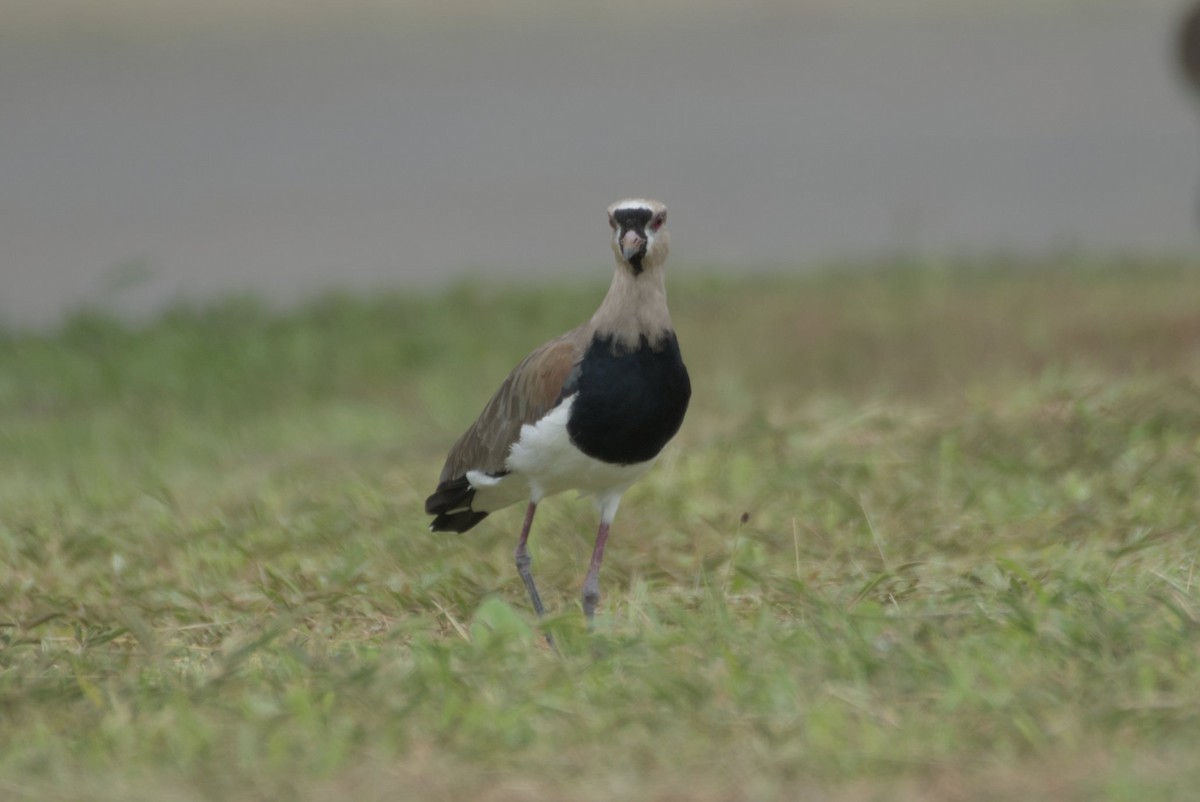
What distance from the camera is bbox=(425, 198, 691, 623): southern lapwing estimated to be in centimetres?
466

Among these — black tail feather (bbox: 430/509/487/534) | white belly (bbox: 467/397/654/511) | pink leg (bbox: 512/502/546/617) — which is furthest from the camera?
black tail feather (bbox: 430/509/487/534)

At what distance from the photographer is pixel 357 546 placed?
6055 millimetres

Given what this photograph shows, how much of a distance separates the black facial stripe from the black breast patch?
0.30 m

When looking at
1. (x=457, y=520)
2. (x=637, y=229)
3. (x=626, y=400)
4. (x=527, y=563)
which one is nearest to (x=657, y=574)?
(x=527, y=563)

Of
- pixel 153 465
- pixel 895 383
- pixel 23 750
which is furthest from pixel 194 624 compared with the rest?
pixel 895 383

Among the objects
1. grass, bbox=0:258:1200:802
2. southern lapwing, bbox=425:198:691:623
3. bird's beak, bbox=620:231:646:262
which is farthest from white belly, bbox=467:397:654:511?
bird's beak, bbox=620:231:646:262

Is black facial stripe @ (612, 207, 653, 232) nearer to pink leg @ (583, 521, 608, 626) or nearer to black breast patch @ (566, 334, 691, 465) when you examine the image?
black breast patch @ (566, 334, 691, 465)

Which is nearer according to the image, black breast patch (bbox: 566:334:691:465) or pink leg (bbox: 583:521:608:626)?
black breast patch (bbox: 566:334:691:465)

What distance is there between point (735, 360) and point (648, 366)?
16.8 ft

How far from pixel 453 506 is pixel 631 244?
3.93 feet

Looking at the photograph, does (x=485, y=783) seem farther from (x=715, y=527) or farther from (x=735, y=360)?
(x=735, y=360)

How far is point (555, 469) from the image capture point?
4836mm

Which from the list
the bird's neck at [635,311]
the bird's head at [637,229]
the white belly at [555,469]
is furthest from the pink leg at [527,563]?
the bird's head at [637,229]

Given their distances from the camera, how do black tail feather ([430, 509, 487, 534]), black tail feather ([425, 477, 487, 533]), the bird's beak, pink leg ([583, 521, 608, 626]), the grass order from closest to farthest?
the grass < the bird's beak < pink leg ([583, 521, 608, 626]) < black tail feather ([425, 477, 487, 533]) < black tail feather ([430, 509, 487, 534])
